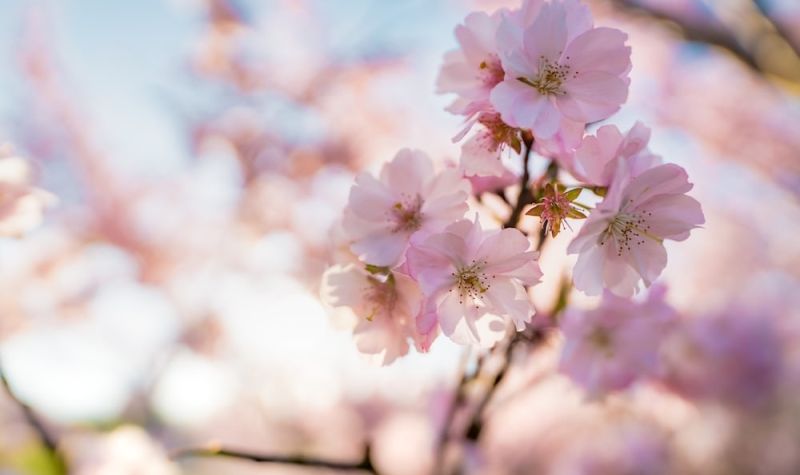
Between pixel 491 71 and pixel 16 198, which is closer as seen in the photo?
pixel 491 71

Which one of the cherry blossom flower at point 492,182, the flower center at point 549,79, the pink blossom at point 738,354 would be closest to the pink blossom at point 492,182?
the cherry blossom flower at point 492,182

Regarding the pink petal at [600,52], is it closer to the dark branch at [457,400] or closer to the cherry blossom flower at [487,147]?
the cherry blossom flower at [487,147]

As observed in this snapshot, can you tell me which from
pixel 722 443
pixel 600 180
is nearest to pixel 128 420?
pixel 600 180

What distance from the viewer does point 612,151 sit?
0.49 m

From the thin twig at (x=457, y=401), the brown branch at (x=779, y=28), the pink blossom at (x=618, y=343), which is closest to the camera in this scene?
the thin twig at (x=457, y=401)

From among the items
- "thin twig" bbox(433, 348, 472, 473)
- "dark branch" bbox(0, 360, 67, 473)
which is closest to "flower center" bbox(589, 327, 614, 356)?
"thin twig" bbox(433, 348, 472, 473)

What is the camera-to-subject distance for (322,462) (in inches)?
22.3

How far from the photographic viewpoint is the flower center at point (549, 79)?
1.59ft

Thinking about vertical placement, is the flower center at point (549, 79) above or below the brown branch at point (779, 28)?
above

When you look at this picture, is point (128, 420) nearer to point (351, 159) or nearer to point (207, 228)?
point (207, 228)

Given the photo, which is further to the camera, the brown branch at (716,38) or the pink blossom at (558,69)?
Result: the brown branch at (716,38)

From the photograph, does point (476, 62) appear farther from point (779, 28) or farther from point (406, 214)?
point (779, 28)

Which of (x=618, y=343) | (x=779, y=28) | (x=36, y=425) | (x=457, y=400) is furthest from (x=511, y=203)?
(x=779, y=28)

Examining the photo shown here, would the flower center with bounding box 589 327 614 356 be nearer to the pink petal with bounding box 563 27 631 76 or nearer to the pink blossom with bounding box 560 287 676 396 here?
the pink blossom with bounding box 560 287 676 396
